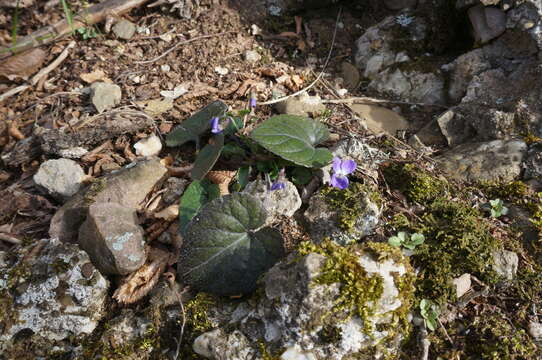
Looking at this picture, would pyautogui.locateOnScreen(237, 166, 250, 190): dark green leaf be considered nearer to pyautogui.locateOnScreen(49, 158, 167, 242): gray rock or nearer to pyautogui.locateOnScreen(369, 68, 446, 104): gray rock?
pyautogui.locateOnScreen(49, 158, 167, 242): gray rock

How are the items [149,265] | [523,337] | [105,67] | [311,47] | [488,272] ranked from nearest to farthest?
[523,337], [488,272], [149,265], [105,67], [311,47]

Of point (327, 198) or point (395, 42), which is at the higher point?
point (395, 42)

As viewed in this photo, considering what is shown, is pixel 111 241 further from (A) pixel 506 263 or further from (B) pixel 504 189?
(B) pixel 504 189

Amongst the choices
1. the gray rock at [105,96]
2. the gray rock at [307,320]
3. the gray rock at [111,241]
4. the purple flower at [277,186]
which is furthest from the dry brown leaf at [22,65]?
the gray rock at [307,320]

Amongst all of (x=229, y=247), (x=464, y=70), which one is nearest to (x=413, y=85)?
(x=464, y=70)

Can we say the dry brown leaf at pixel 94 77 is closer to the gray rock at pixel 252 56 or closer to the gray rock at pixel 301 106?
the gray rock at pixel 252 56

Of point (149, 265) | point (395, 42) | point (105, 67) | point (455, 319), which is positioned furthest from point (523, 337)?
point (105, 67)

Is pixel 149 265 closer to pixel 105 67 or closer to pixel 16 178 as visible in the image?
pixel 16 178
